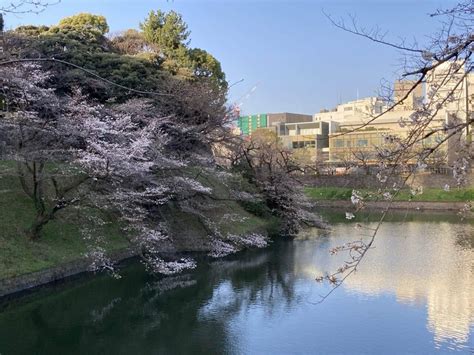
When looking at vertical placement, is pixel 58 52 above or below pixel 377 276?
above

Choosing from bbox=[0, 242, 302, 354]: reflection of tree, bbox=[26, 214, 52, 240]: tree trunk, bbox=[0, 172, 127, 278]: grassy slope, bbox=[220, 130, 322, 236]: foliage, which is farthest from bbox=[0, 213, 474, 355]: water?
bbox=[220, 130, 322, 236]: foliage

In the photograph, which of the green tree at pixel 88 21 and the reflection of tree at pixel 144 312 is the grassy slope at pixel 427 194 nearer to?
the green tree at pixel 88 21

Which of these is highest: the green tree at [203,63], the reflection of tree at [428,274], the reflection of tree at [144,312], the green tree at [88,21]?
the green tree at [88,21]

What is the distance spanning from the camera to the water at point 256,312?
7926 millimetres

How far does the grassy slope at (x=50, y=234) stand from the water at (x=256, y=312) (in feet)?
2.51

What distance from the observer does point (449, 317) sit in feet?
29.7

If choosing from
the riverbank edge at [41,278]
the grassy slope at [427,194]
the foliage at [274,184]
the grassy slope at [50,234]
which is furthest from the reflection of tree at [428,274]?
the grassy slope at [427,194]

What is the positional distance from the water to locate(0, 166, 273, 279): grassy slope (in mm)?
764

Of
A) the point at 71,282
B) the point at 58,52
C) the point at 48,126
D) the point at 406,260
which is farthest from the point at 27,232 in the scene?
the point at 406,260

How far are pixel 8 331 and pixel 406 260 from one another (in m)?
10.5

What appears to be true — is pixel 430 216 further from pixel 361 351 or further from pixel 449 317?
pixel 361 351

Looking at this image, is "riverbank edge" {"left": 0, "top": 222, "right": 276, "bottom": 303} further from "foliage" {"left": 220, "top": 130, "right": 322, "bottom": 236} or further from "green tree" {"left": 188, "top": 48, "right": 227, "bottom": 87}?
"green tree" {"left": 188, "top": 48, "right": 227, "bottom": 87}

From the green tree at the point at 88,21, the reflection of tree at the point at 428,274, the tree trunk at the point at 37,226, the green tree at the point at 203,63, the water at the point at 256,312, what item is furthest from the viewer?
the green tree at the point at 203,63

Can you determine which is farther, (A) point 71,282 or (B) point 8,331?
(A) point 71,282
